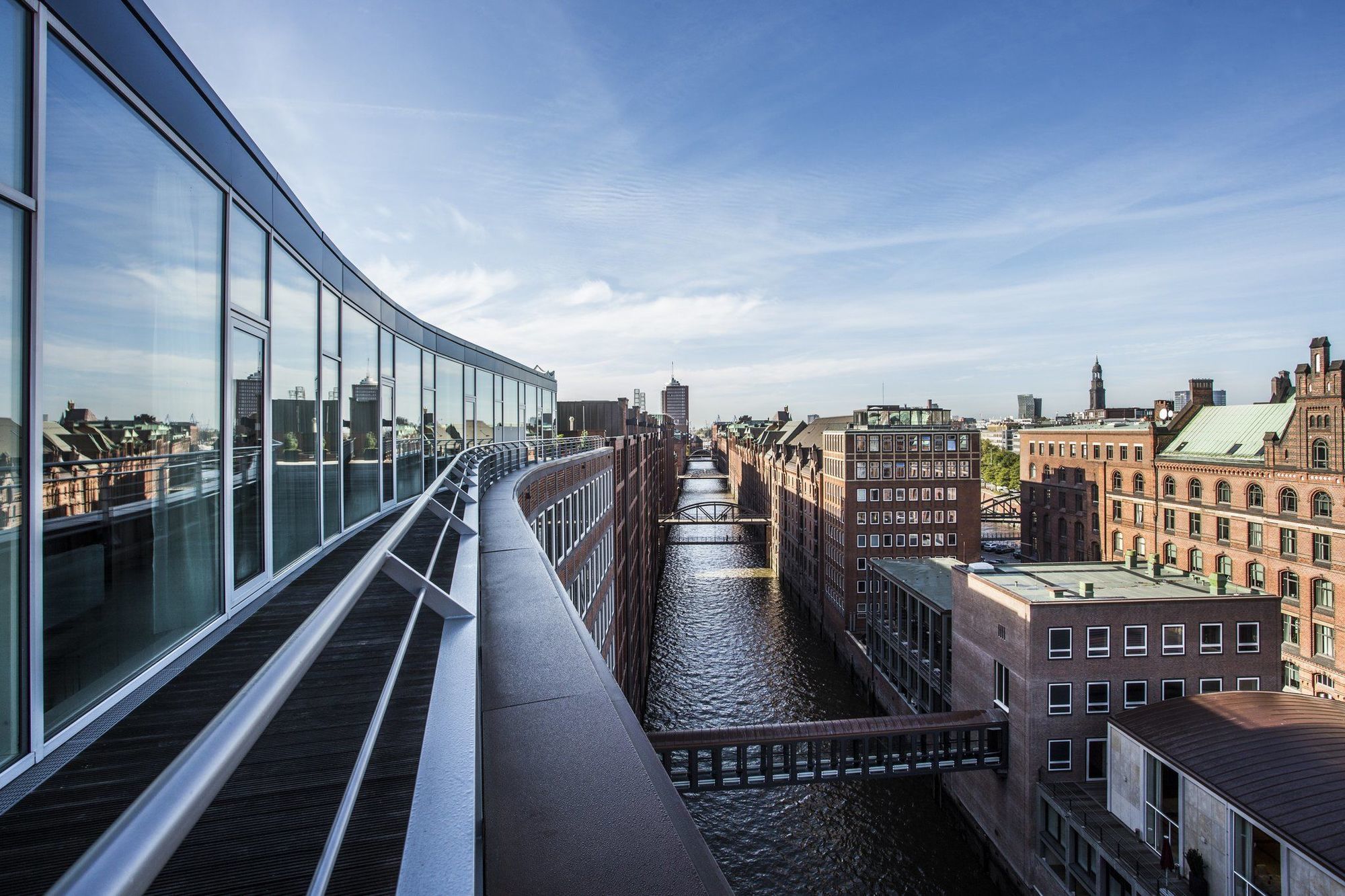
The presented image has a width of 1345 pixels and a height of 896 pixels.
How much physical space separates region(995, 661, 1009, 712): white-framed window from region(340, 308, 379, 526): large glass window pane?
2085 centimetres

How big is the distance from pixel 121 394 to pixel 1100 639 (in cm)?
2492

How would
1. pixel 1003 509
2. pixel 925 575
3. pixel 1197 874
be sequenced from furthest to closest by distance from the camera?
pixel 1003 509
pixel 925 575
pixel 1197 874

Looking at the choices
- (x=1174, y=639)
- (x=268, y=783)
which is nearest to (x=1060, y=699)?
(x=1174, y=639)

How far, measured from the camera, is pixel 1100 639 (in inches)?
846

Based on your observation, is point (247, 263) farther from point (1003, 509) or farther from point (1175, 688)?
point (1003, 509)

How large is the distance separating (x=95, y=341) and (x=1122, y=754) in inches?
999

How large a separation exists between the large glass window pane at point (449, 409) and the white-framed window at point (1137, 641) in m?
21.2

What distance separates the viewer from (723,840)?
25.1m

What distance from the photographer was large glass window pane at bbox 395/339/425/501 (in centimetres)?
1271

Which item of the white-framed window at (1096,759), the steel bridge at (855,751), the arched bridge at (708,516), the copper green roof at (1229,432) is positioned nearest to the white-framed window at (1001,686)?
the steel bridge at (855,751)

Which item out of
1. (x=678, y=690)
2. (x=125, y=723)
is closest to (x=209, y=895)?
(x=125, y=723)

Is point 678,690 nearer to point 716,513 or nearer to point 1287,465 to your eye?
point 1287,465

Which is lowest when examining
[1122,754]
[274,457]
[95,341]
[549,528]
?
[1122,754]

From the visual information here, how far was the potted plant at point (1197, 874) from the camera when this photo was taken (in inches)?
669
